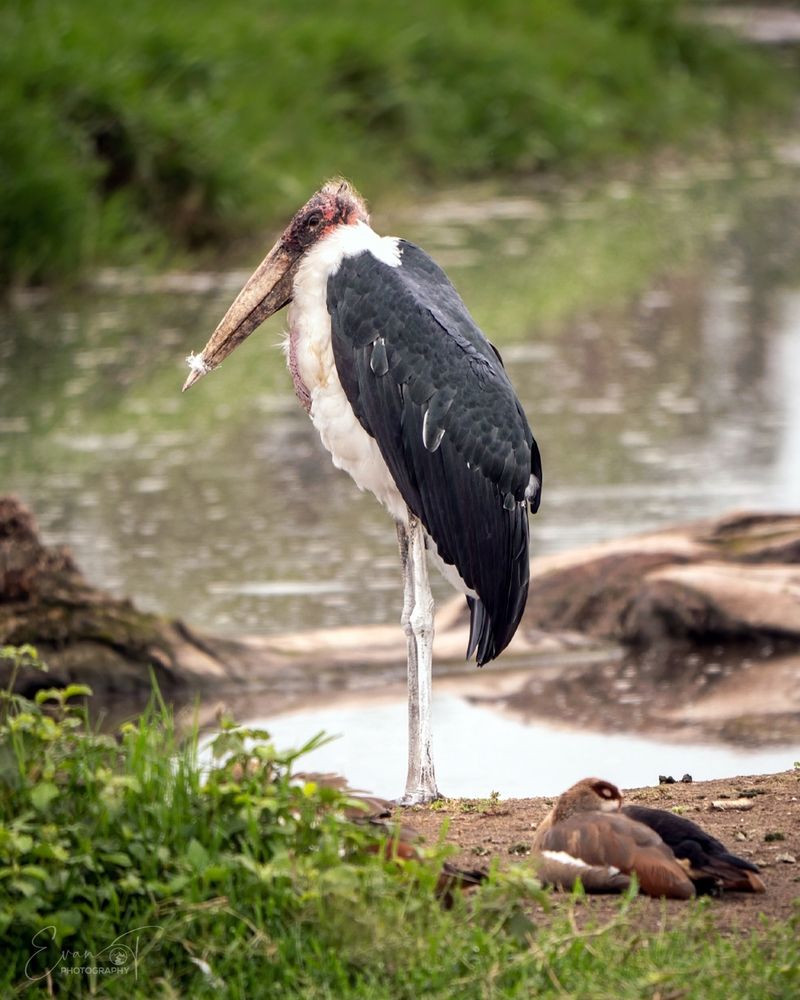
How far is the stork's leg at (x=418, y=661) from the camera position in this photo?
4449 mm

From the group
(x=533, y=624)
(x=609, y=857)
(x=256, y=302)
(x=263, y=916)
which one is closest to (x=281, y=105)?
(x=533, y=624)

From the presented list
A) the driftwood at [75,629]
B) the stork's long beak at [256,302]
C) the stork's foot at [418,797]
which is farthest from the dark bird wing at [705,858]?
the driftwood at [75,629]

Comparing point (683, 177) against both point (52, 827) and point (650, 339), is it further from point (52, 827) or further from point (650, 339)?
point (52, 827)

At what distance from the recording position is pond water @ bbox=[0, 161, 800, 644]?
7.65 m

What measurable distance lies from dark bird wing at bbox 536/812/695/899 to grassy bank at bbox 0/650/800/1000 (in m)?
0.09

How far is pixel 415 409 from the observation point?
14.3 ft

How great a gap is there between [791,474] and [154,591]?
3.12m

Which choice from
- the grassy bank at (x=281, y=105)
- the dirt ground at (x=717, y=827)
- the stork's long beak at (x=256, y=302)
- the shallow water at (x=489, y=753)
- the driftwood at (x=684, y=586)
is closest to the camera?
the dirt ground at (x=717, y=827)

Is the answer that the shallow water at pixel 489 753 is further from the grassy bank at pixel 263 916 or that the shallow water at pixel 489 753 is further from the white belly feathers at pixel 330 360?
the grassy bank at pixel 263 916

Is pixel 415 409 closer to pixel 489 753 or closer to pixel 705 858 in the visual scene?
pixel 705 858

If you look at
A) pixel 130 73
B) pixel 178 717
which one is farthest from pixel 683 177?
pixel 178 717

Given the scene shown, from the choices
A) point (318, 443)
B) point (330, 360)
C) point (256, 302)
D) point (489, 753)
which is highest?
point (318, 443)

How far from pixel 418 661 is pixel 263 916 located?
1.31 m

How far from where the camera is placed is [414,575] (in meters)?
4.59
